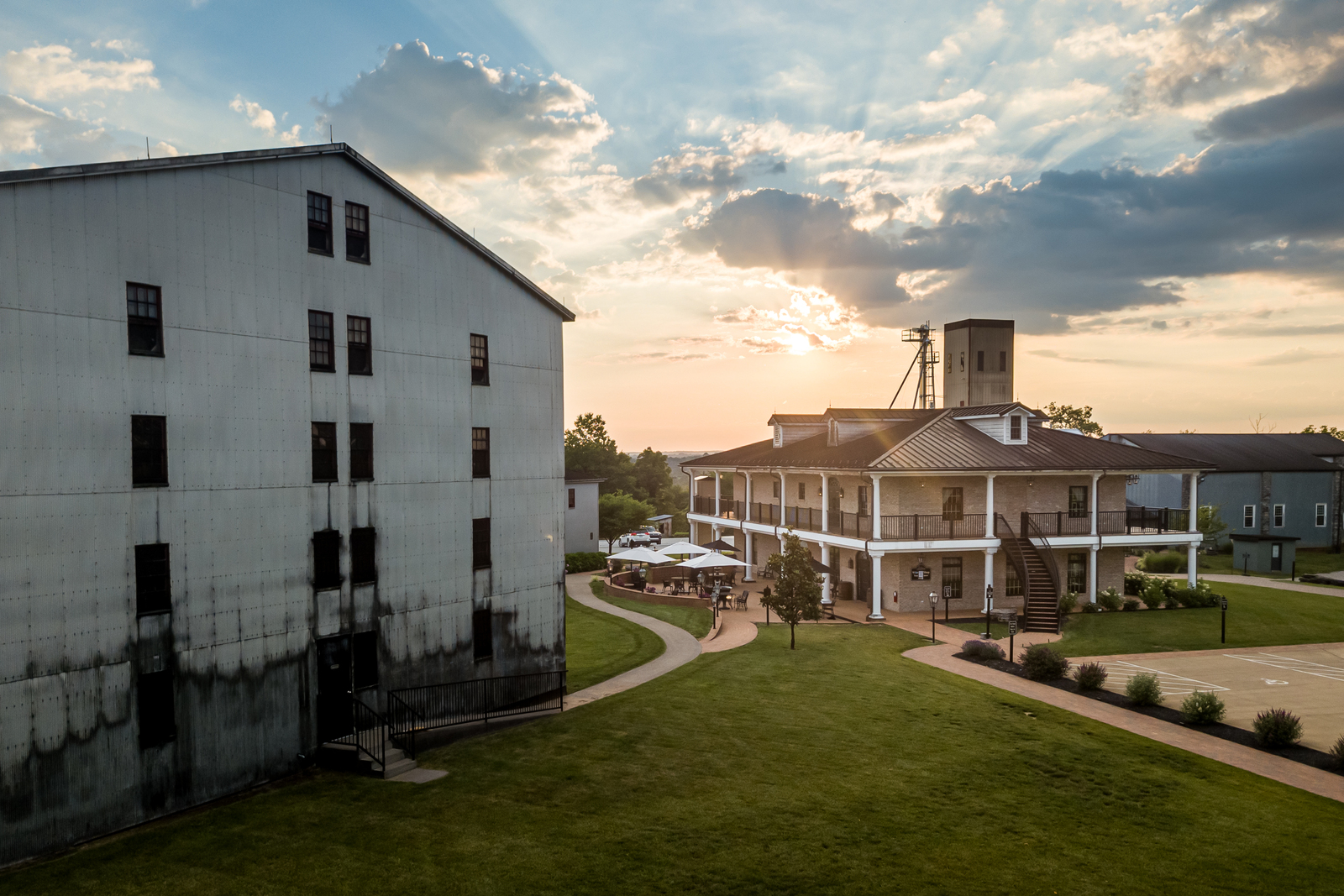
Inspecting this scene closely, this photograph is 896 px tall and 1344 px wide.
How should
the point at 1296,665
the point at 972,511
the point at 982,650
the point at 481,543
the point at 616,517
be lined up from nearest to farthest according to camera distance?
the point at 481,543
the point at 1296,665
the point at 982,650
the point at 972,511
the point at 616,517

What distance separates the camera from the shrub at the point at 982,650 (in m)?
27.8

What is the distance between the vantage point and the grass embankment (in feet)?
88.7

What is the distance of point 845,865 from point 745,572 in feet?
111

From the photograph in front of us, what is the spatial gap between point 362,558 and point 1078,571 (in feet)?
111

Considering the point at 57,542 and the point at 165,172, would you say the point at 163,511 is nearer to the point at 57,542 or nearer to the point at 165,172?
the point at 57,542

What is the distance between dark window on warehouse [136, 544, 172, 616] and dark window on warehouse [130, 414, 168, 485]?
135 cm

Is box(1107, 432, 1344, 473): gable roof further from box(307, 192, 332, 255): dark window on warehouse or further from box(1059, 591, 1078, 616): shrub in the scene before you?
box(307, 192, 332, 255): dark window on warehouse

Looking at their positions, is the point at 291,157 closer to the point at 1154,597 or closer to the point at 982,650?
the point at 982,650

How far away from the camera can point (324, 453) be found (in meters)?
19.1

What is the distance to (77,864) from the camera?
13711 mm

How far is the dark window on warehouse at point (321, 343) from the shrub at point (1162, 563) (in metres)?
49.8

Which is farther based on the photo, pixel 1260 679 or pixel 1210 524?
pixel 1210 524

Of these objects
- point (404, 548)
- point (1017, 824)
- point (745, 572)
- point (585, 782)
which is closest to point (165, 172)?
point (404, 548)

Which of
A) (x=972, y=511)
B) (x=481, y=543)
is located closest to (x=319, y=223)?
(x=481, y=543)
